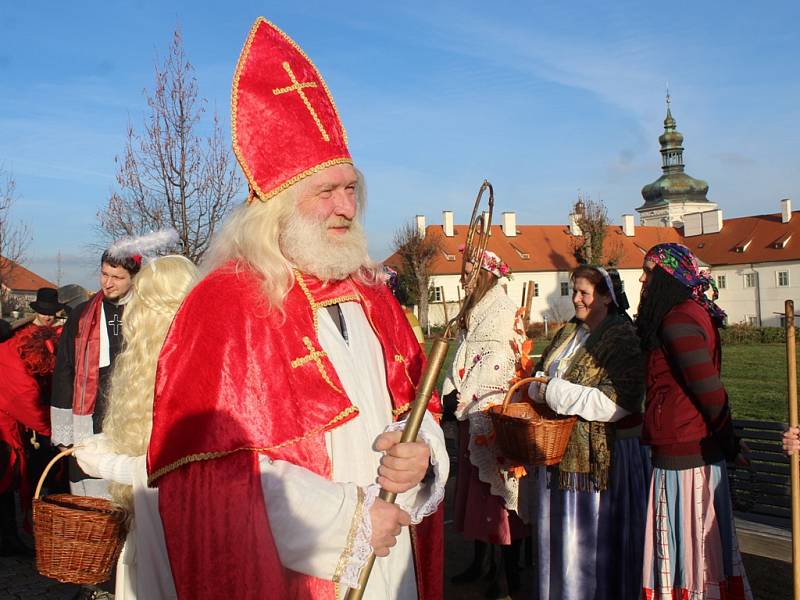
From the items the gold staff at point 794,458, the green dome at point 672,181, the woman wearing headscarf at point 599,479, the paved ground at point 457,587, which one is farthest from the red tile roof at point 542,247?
the gold staff at point 794,458

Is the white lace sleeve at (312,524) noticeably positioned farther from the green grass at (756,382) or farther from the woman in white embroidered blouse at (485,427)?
the green grass at (756,382)

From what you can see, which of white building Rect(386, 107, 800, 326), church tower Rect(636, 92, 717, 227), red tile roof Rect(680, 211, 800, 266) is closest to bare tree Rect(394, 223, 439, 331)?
white building Rect(386, 107, 800, 326)

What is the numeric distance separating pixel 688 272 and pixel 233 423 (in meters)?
3.02

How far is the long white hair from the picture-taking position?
226 cm

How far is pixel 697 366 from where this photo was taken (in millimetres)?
3834

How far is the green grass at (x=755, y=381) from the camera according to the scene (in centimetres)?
1315

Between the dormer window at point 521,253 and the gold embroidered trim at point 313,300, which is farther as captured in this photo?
the dormer window at point 521,253

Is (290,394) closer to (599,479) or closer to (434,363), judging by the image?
(434,363)

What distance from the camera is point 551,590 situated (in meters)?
4.70

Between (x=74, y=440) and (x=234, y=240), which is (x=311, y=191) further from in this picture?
(x=74, y=440)

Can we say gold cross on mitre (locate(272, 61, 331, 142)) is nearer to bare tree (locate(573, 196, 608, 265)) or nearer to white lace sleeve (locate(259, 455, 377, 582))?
white lace sleeve (locate(259, 455, 377, 582))

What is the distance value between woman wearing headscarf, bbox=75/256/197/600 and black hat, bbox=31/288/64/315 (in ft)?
17.0

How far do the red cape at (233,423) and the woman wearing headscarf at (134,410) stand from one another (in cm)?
98

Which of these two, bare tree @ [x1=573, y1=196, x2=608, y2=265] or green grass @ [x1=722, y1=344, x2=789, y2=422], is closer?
green grass @ [x1=722, y1=344, x2=789, y2=422]
